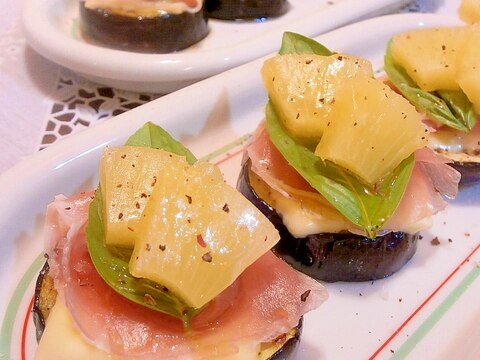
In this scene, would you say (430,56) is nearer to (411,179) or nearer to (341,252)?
(411,179)

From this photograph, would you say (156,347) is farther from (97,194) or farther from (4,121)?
(4,121)

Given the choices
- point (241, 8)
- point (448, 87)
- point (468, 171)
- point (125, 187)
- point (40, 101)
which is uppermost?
point (125, 187)

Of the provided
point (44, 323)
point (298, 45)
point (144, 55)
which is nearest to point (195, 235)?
point (44, 323)

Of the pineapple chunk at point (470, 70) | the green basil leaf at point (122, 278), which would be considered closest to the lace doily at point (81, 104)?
the green basil leaf at point (122, 278)

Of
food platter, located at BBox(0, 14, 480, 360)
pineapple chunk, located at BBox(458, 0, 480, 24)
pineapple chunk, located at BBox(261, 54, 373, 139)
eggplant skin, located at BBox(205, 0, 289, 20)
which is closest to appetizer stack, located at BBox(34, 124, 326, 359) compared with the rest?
food platter, located at BBox(0, 14, 480, 360)

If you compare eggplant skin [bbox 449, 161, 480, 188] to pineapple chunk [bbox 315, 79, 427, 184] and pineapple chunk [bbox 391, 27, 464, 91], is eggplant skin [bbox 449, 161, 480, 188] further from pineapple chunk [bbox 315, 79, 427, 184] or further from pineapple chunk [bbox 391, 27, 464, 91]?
pineapple chunk [bbox 315, 79, 427, 184]

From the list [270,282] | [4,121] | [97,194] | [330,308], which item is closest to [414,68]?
[330,308]
